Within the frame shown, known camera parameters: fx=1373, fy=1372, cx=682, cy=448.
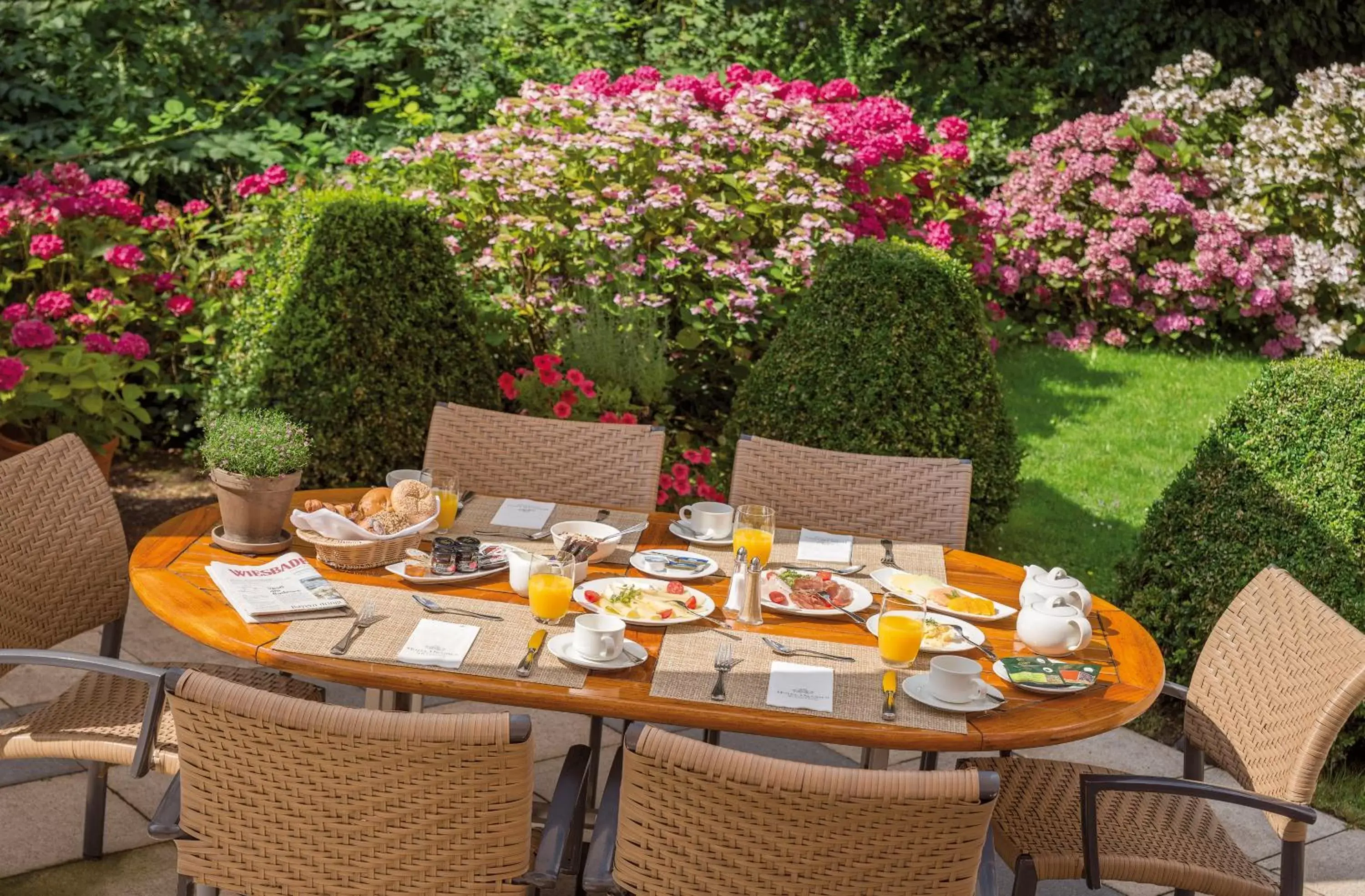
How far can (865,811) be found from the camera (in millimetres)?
1849

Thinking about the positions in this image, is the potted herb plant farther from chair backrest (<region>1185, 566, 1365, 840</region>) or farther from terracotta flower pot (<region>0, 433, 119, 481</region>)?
terracotta flower pot (<region>0, 433, 119, 481</region>)

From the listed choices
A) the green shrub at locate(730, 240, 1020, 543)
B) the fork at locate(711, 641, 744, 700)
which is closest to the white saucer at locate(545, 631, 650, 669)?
the fork at locate(711, 641, 744, 700)

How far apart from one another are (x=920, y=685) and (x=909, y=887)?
0.54 metres

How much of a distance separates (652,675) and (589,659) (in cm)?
12

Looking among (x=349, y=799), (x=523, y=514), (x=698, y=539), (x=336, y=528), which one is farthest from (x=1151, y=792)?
(x=336, y=528)

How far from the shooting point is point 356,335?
4715 mm

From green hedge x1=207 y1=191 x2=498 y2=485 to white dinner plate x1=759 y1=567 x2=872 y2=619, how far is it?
2251 mm

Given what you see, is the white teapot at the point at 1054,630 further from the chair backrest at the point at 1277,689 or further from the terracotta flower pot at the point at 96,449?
the terracotta flower pot at the point at 96,449

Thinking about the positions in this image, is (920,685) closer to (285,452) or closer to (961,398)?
(285,452)

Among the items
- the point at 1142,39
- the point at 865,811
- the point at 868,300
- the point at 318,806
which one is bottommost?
the point at 318,806

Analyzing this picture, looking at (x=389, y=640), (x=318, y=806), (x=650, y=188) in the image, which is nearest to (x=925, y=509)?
(x=389, y=640)

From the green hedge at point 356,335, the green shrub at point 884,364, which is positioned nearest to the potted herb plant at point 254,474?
the green hedge at point 356,335

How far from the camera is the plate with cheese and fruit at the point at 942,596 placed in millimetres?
2791

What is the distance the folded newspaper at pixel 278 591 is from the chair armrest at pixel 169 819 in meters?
0.34
